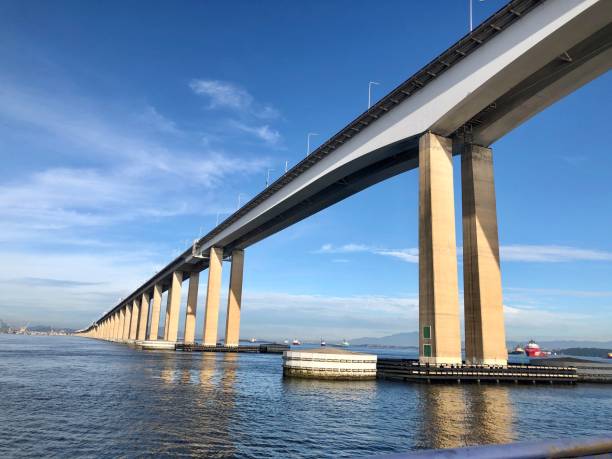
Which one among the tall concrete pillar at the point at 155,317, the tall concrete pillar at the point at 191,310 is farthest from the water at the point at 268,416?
the tall concrete pillar at the point at 155,317

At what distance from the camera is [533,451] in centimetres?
346

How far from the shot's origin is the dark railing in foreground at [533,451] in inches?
129

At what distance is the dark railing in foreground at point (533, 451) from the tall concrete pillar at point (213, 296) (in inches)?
4264

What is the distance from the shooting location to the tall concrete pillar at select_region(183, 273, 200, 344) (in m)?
130

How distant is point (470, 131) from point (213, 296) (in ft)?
243

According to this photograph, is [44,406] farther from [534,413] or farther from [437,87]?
[437,87]

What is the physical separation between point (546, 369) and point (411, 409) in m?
28.1

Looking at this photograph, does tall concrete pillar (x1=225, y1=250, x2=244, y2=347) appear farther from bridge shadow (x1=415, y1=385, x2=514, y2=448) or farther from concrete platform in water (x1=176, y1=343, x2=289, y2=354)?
bridge shadow (x1=415, y1=385, x2=514, y2=448)

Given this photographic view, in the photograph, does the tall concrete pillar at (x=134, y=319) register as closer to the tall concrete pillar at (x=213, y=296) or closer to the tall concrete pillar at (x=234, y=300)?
the tall concrete pillar at (x=213, y=296)

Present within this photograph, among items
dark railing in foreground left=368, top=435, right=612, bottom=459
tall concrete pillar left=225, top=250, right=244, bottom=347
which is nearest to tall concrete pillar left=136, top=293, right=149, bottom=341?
tall concrete pillar left=225, top=250, right=244, bottom=347

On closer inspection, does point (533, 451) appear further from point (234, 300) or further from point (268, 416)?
point (234, 300)

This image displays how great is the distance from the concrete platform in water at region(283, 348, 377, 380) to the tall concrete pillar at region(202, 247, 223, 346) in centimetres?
6568

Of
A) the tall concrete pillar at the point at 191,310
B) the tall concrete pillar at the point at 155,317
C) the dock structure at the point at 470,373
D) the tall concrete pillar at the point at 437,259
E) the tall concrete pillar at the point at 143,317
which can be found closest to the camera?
the dock structure at the point at 470,373

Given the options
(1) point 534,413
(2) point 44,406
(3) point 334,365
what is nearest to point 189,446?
(2) point 44,406
